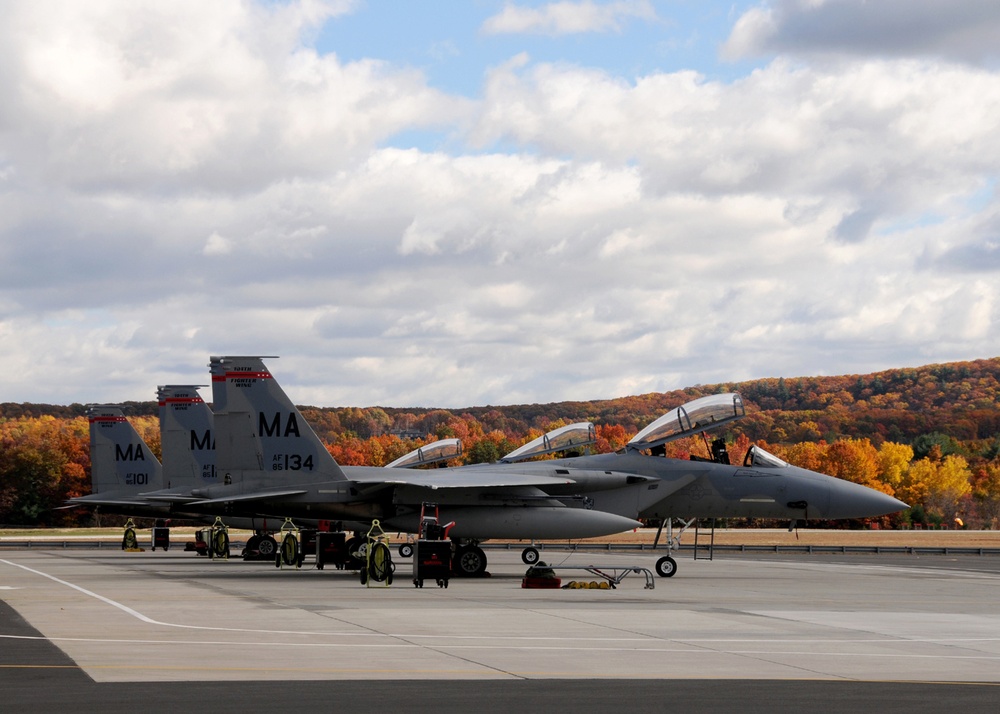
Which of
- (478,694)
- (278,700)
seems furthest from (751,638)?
(278,700)

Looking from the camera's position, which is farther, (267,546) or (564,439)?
(267,546)

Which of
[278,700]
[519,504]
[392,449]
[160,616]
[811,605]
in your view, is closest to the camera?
[278,700]

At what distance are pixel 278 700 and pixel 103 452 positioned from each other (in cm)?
4023

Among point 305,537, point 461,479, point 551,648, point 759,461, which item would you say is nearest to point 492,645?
point 551,648

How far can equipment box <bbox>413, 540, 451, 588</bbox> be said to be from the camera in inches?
974

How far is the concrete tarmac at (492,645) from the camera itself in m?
10.8

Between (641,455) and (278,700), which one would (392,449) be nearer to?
(641,455)

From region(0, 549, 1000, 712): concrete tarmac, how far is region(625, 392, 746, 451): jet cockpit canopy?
4414 mm

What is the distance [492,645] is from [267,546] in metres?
26.7

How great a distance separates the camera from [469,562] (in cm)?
2997

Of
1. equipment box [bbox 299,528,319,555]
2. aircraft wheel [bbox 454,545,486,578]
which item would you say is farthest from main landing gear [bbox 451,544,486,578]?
equipment box [bbox 299,528,319,555]

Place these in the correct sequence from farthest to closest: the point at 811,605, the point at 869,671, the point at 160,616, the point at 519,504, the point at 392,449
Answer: the point at 392,449 → the point at 519,504 → the point at 811,605 → the point at 160,616 → the point at 869,671

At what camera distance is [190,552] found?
48750mm

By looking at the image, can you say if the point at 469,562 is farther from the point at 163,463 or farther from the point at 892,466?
the point at 892,466
